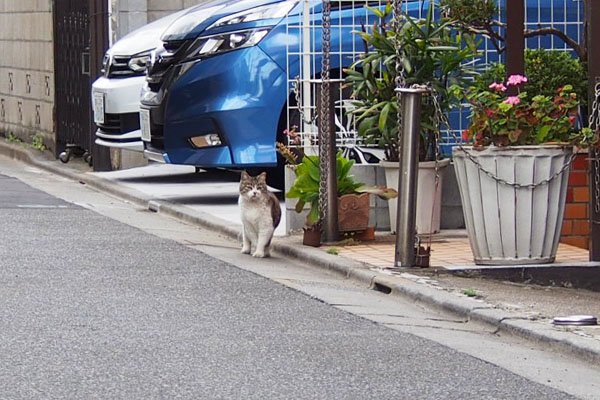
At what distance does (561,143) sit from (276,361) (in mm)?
3500

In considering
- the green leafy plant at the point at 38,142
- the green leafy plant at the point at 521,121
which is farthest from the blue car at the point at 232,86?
the green leafy plant at the point at 38,142

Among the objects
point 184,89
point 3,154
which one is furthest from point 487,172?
point 3,154

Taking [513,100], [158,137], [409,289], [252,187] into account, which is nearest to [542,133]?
[513,100]

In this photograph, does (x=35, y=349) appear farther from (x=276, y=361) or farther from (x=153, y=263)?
(x=153, y=263)

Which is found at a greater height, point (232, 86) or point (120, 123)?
point (232, 86)

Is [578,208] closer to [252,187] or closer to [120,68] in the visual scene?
[252,187]

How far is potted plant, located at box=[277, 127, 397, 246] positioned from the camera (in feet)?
36.5

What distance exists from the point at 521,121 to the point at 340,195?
6.20 ft

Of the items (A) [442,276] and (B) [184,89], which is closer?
(A) [442,276]

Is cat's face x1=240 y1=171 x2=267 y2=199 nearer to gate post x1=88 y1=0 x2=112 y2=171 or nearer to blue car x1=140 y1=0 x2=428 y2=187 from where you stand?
blue car x1=140 y1=0 x2=428 y2=187

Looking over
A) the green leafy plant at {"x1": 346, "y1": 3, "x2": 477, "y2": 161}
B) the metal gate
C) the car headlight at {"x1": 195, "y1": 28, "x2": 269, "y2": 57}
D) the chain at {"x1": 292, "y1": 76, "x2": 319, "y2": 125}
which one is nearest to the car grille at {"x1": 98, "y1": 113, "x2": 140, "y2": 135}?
the metal gate

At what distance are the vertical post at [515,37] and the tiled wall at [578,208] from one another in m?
0.76

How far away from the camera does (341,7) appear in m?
12.7

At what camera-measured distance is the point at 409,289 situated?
9016 mm
